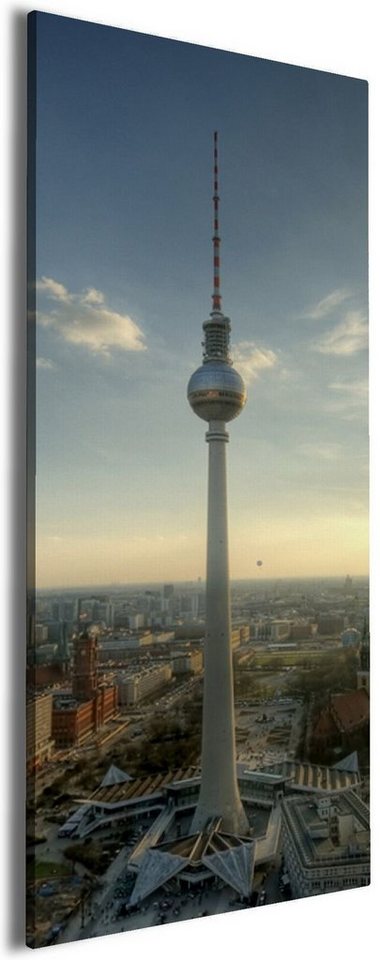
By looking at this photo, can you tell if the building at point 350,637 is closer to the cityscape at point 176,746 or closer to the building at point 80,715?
the cityscape at point 176,746

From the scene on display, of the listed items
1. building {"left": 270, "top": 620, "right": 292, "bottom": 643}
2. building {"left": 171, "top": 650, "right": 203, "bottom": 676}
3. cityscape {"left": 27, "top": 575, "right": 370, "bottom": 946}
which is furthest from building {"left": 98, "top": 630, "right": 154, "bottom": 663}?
building {"left": 270, "top": 620, "right": 292, "bottom": 643}

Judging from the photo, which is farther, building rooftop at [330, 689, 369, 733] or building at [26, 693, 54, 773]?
building rooftop at [330, 689, 369, 733]

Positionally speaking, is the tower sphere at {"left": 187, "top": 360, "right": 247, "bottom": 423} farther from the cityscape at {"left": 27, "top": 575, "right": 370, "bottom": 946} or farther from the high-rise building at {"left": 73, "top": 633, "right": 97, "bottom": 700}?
the high-rise building at {"left": 73, "top": 633, "right": 97, "bottom": 700}

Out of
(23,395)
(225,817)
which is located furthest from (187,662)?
(23,395)

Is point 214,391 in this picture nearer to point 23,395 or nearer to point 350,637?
point 23,395

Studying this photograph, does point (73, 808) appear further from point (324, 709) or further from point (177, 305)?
point (177, 305)

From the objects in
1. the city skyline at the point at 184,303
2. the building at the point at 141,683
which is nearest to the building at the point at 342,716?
the city skyline at the point at 184,303

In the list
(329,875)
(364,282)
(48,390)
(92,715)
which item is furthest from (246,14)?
(329,875)
